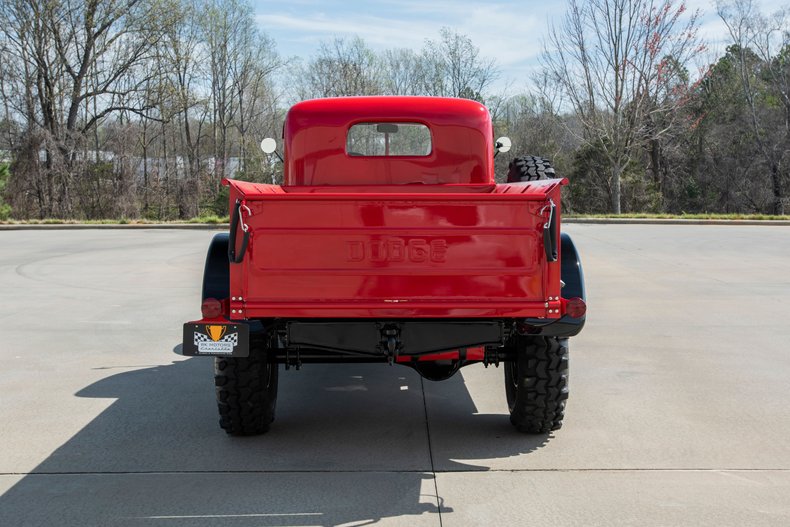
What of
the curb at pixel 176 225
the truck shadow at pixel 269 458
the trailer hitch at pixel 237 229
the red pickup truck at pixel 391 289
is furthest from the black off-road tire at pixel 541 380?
the curb at pixel 176 225

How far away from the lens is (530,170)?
742cm

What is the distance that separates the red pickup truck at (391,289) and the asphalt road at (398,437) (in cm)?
45

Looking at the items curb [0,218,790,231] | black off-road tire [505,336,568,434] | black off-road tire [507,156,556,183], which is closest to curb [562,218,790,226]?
curb [0,218,790,231]

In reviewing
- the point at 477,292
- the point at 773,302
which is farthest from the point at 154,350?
the point at 773,302

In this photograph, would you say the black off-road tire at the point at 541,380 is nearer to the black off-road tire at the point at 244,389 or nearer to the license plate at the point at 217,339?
the black off-road tire at the point at 244,389

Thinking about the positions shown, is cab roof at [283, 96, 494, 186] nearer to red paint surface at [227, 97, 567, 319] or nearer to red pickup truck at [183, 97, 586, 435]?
red pickup truck at [183, 97, 586, 435]

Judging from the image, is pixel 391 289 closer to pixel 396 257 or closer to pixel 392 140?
pixel 396 257

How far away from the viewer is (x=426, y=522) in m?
3.65

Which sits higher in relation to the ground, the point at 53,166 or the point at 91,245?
the point at 53,166

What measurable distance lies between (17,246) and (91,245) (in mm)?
1645

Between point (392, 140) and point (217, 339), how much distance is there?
2.88 meters

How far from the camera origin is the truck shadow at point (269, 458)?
3793 mm

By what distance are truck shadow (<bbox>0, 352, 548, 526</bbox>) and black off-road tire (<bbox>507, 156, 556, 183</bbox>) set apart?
208 centimetres

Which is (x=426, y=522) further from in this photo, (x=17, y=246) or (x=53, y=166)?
(x=53, y=166)
